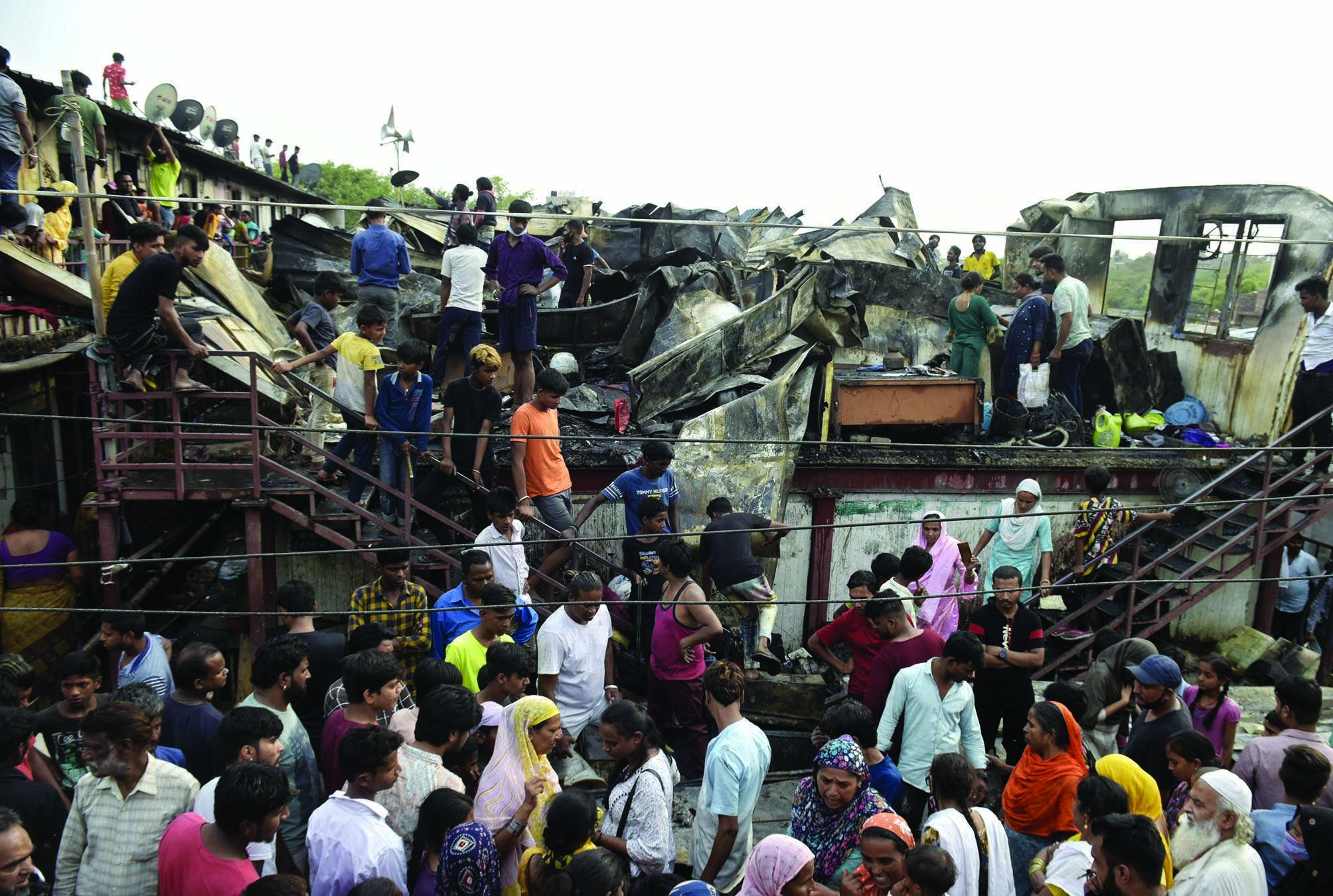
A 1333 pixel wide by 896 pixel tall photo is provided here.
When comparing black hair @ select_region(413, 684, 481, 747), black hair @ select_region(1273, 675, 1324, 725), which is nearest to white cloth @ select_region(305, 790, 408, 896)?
black hair @ select_region(413, 684, 481, 747)

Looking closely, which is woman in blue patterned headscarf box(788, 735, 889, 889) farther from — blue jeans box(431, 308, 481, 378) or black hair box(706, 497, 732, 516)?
blue jeans box(431, 308, 481, 378)

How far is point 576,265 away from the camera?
41.4 feet

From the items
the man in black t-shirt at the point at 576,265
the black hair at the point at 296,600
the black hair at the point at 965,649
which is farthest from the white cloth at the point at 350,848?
the man in black t-shirt at the point at 576,265

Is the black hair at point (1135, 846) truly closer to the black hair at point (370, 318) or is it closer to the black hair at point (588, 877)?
the black hair at point (588, 877)

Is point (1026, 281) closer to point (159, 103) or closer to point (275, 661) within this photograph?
point (275, 661)

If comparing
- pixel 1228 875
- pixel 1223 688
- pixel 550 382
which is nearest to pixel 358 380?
pixel 550 382

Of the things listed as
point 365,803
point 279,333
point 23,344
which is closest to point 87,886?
point 365,803

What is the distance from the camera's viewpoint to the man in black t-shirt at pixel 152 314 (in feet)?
25.0

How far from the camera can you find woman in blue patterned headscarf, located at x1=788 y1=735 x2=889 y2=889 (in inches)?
187

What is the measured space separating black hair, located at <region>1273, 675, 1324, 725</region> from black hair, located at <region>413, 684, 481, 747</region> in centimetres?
460

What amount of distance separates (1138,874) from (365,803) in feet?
11.0

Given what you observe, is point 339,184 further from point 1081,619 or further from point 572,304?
point 1081,619

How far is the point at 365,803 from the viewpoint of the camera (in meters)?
4.32

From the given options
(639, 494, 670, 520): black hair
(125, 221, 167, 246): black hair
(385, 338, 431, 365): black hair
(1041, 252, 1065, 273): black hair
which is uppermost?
(1041, 252, 1065, 273): black hair
